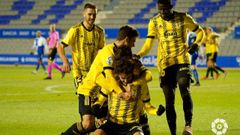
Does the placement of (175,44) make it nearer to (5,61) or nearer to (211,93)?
(211,93)

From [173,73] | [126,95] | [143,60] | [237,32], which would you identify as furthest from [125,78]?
[237,32]

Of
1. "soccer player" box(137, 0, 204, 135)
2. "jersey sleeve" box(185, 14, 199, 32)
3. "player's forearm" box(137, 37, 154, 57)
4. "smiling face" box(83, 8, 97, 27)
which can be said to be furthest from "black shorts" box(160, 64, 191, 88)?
"smiling face" box(83, 8, 97, 27)

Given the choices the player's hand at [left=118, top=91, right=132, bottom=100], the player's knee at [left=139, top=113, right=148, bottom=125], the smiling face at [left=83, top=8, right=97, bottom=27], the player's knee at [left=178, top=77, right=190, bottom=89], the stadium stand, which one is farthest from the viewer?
the stadium stand

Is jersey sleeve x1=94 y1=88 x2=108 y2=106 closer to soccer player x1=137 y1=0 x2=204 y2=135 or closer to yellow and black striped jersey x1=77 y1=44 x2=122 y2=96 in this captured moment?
yellow and black striped jersey x1=77 y1=44 x2=122 y2=96

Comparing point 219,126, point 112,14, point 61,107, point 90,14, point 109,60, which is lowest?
point 61,107

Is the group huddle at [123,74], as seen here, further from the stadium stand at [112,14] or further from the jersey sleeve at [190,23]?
the stadium stand at [112,14]

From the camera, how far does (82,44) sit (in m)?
10.9

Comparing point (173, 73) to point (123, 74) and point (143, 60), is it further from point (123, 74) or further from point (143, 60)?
point (143, 60)

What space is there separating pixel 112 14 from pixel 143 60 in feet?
27.3

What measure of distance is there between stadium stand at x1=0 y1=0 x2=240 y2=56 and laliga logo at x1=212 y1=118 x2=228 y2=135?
85.3 ft

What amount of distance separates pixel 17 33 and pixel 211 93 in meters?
29.2

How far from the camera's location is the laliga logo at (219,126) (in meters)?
→ 11.8

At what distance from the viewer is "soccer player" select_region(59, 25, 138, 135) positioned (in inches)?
320

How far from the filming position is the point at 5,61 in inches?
1747
